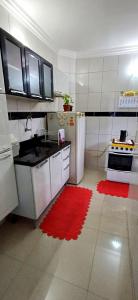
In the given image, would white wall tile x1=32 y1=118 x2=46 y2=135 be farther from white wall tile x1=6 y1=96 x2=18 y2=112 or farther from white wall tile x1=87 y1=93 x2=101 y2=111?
white wall tile x1=87 y1=93 x2=101 y2=111

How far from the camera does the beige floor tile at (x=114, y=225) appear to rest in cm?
170

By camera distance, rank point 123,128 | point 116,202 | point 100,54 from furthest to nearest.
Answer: point 123,128 < point 100,54 < point 116,202

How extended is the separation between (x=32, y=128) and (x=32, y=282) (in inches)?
72.3

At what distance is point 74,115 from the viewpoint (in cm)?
236

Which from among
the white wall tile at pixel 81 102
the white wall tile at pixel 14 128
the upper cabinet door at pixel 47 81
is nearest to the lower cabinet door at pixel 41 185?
the white wall tile at pixel 14 128

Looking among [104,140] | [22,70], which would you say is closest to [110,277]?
A: [22,70]

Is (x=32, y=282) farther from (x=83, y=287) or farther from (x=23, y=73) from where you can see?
(x=23, y=73)

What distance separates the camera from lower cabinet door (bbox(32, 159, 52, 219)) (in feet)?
5.25

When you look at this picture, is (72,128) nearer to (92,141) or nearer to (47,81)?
(47,81)

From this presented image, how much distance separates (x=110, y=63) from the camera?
114 inches

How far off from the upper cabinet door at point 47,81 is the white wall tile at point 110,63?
1308 mm

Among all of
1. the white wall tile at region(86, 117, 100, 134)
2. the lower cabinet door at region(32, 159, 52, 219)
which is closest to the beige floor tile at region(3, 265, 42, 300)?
the lower cabinet door at region(32, 159, 52, 219)

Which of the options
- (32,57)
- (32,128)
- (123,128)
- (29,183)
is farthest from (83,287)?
(123,128)

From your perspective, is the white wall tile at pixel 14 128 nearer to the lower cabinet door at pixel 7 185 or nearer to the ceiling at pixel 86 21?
the lower cabinet door at pixel 7 185
